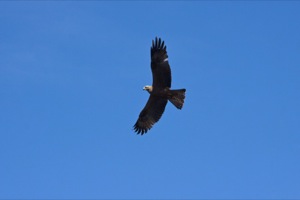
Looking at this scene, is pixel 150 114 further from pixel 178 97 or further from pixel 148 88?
pixel 178 97

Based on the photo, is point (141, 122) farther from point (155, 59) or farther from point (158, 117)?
point (155, 59)

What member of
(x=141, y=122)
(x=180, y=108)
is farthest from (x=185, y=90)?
(x=141, y=122)

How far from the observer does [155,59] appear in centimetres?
3130

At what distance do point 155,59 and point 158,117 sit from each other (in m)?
2.63

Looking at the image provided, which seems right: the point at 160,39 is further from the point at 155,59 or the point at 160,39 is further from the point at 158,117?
the point at 158,117

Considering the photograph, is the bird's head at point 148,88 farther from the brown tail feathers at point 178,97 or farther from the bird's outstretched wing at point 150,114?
the brown tail feathers at point 178,97

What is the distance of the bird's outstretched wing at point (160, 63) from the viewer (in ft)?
102

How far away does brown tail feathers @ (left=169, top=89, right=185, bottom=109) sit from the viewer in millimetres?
31438

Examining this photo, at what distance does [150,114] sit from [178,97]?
1.87 m

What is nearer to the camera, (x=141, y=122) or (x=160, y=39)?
(x=160, y=39)

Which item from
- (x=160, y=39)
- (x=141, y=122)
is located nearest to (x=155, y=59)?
(x=160, y=39)

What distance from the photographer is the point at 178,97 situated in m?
31.6

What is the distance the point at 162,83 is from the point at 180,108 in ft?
3.57

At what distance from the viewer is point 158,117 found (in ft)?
108
